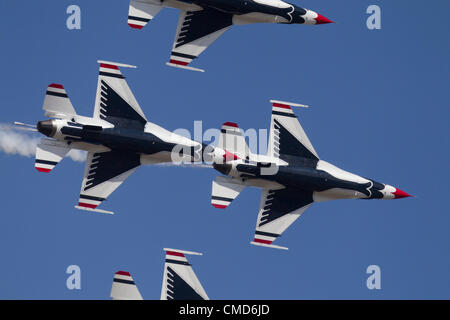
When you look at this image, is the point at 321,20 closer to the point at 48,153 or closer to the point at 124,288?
the point at 48,153

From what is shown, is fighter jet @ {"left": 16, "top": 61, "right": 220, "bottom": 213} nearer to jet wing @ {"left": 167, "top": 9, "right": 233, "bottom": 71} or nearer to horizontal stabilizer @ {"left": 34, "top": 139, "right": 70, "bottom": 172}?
horizontal stabilizer @ {"left": 34, "top": 139, "right": 70, "bottom": 172}

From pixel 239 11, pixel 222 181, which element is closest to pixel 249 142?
pixel 222 181

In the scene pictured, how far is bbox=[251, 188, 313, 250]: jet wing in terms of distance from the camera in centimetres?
7650

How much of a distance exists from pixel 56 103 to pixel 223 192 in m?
10.2

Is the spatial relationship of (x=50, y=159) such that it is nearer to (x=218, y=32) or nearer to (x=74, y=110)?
(x=74, y=110)

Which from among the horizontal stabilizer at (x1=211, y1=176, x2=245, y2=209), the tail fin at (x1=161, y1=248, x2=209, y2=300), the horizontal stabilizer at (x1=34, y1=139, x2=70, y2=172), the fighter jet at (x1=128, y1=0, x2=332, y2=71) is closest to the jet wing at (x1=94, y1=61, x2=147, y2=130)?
the horizontal stabilizer at (x1=34, y1=139, x2=70, y2=172)

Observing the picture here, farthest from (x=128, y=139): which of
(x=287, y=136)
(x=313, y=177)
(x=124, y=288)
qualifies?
(x=313, y=177)

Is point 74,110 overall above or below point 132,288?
above

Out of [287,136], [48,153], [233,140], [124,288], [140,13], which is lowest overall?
[124,288]

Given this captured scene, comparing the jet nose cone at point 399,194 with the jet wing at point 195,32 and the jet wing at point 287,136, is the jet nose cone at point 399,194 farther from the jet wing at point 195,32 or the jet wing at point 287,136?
the jet wing at point 195,32

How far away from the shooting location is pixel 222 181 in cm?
7562

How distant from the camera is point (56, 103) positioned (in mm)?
74250

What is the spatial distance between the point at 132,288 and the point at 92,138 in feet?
28.0

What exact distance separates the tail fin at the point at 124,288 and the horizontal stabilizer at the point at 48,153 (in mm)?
7386
